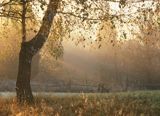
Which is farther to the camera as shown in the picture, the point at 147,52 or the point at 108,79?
the point at 108,79

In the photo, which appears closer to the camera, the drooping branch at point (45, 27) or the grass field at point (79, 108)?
the grass field at point (79, 108)

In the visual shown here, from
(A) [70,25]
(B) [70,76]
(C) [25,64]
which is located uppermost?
(A) [70,25]

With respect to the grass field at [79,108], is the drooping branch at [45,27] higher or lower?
higher

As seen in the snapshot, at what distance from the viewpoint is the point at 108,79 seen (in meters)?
96.4

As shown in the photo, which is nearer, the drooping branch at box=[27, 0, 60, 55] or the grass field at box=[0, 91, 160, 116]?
the grass field at box=[0, 91, 160, 116]

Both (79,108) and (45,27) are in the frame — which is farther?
(45,27)

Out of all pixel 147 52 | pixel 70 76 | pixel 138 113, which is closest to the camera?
pixel 138 113

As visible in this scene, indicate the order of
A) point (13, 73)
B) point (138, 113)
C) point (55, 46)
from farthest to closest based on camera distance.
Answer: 1. point (13, 73)
2. point (55, 46)
3. point (138, 113)

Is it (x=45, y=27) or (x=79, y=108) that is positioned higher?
(x=45, y=27)

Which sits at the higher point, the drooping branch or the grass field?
the drooping branch

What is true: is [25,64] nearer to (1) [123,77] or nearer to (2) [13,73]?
(2) [13,73]

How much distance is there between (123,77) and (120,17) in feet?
265

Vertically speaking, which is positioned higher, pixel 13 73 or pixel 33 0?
pixel 33 0

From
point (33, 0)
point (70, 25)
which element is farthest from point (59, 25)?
point (33, 0)
